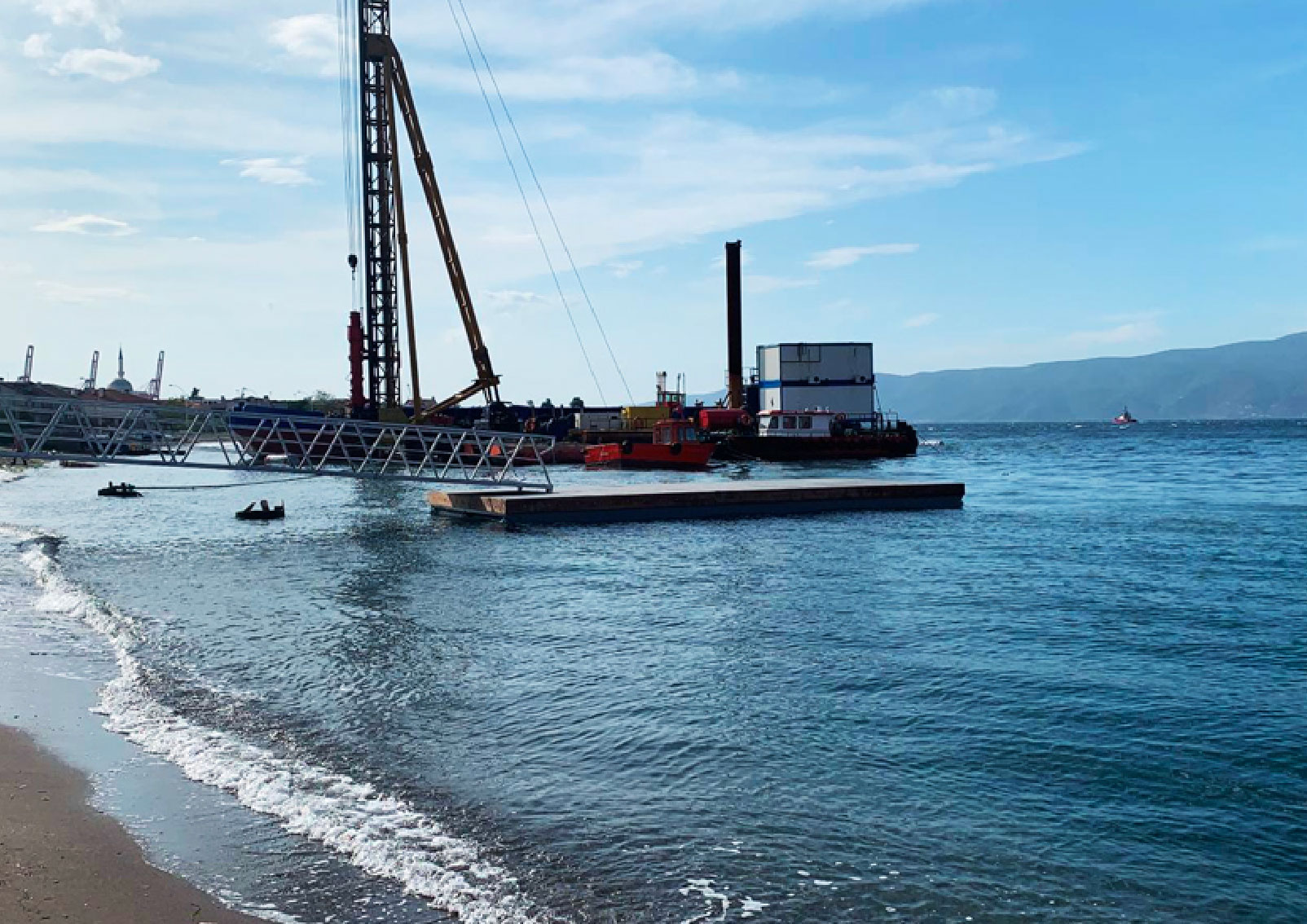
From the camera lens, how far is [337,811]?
7980 mm

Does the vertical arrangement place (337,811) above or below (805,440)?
below

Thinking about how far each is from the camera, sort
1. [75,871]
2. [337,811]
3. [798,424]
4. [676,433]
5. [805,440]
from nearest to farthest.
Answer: [75,871], [337,811], [676,433], [805,440], [798,424]

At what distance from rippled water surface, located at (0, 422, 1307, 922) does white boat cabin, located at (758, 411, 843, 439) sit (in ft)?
158

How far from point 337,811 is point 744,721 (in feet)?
13.5

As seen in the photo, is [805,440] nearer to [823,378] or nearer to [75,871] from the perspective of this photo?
[823,378]

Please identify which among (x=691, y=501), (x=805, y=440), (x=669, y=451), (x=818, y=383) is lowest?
(x=691, y=501)

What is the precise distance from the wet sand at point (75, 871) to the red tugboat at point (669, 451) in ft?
166

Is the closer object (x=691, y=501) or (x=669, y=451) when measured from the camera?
(x=691, y=501)

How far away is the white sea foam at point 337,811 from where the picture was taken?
21.8 feet

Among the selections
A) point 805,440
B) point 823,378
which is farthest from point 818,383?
point 805,440

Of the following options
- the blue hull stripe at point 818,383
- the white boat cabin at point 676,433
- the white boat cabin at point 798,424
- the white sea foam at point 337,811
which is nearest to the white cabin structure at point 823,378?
the blue hull stripe at point 818,383

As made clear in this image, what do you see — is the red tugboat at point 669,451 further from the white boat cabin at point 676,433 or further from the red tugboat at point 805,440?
the red tugboat at point 805,440

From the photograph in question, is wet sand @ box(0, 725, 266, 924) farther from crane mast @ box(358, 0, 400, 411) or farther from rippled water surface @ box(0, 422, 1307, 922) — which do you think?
crane mast @ box(358, 0, 400, 411)

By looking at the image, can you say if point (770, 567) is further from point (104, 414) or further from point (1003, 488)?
point (1003, 488)
